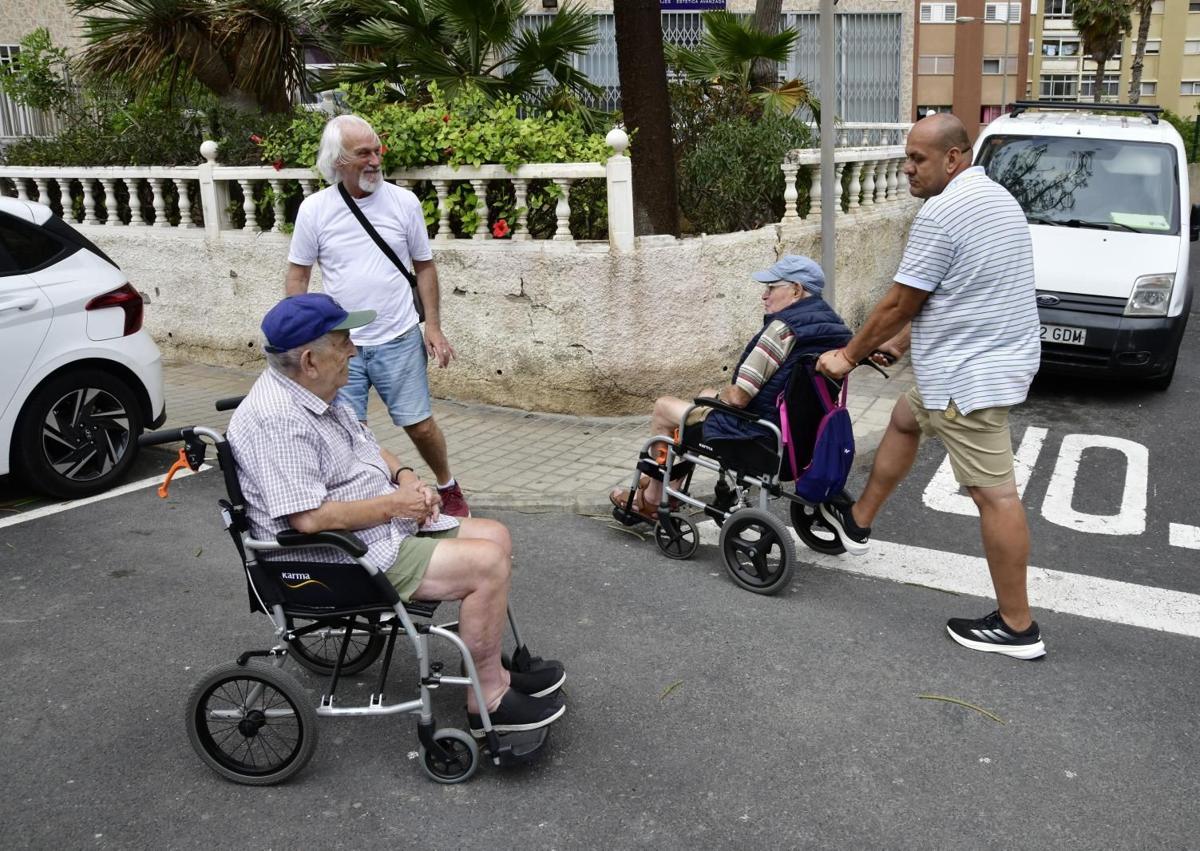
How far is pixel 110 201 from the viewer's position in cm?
945

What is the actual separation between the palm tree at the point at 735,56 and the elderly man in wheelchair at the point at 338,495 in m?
8.38

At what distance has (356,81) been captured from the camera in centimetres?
980

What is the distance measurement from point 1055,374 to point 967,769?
18.6ft

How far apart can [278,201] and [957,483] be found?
5266 mm

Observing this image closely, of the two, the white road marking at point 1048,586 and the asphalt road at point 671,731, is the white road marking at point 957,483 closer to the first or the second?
the white road marking at point 1048,586

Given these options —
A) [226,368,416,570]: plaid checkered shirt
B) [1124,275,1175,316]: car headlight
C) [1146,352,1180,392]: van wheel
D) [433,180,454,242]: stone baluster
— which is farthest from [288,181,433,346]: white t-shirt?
[1146,352,1180,392]: van wheel

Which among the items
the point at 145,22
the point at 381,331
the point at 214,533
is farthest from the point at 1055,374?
the point at 145,22

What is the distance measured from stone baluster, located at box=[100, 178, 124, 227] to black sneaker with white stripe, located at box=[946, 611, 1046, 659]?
7858 millimetres

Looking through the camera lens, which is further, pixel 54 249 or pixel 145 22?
pixel 145 22

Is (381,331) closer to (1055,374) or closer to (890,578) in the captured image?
(890,578)

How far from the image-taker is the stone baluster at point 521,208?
7.55m

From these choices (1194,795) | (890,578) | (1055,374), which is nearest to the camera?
→ (1194,795)

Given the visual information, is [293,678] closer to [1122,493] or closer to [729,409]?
[729,409]

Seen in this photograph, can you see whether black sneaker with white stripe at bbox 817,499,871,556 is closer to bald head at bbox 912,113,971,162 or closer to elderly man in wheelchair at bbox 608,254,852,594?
elderly man in wheelchair at bbox 608,254,852,594
